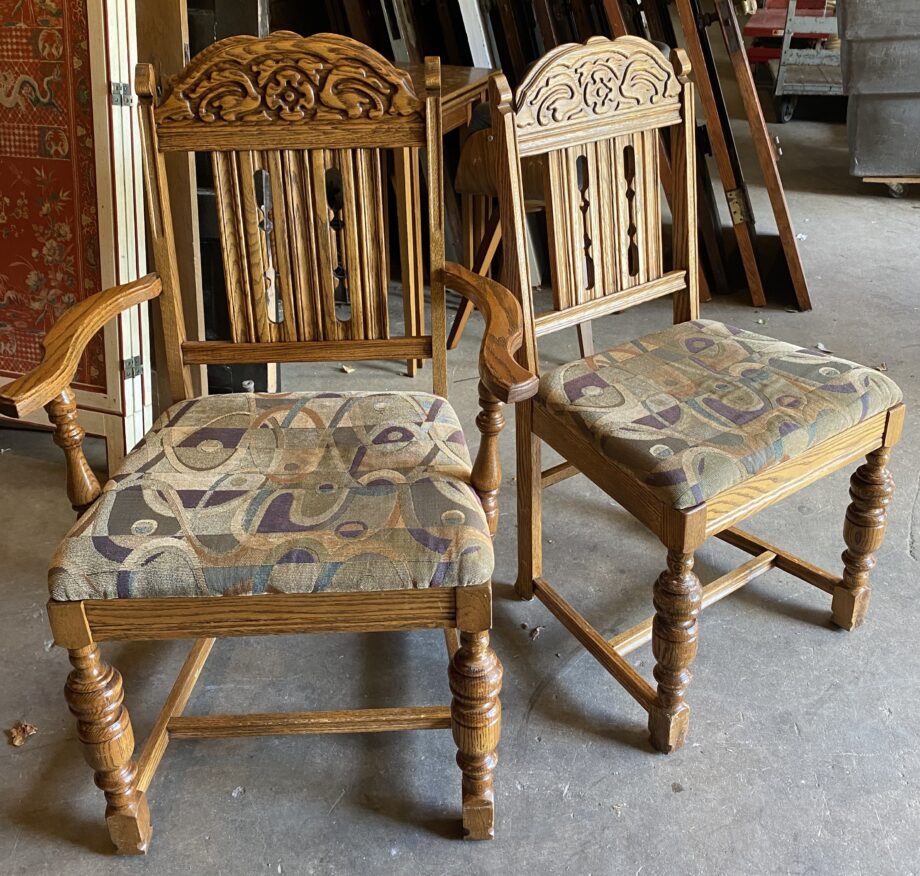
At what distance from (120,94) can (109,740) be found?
5.09 feet

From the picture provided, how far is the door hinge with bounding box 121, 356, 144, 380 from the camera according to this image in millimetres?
2445

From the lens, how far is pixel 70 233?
242 centimetres

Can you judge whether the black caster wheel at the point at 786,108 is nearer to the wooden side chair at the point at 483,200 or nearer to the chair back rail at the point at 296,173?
the wooden side chair at the point at 483,200

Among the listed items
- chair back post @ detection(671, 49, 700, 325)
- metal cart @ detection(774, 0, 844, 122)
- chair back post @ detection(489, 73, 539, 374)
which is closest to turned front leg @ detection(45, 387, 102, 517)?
chair back post @ detection(489, 73, 539, 374)

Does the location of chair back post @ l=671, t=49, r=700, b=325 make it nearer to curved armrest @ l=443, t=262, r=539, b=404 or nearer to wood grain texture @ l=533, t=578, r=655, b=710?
curved armrest @ l=443, t=262, r=539, b=404

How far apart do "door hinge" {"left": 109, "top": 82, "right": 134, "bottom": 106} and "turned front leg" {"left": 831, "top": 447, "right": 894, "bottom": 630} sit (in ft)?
6.00

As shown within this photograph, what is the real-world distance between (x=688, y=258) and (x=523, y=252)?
43 centimetres

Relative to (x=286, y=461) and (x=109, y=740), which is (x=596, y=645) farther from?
(x=109, y=740)

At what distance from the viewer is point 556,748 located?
1.71 m

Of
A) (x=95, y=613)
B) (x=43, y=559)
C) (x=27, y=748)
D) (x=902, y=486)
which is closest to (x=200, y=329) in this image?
(x=43, y=559)

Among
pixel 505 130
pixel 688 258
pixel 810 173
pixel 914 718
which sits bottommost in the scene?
pixel 914 718

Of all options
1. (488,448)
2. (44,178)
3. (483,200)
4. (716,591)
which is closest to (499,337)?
(488,448)

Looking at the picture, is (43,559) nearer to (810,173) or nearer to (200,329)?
(200,329)

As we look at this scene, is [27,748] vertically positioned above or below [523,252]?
below
